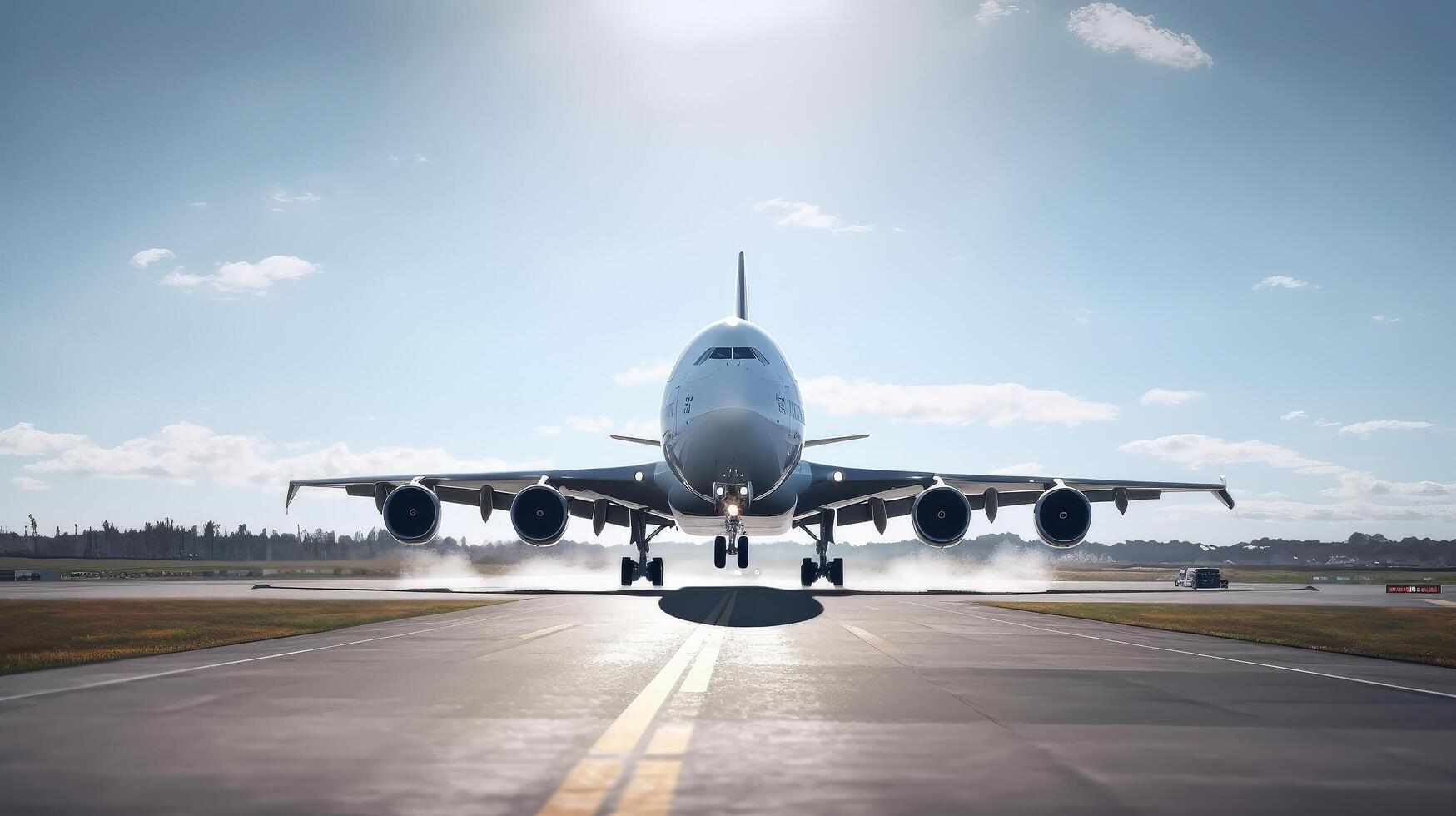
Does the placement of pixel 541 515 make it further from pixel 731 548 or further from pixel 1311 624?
pixel 1311 624

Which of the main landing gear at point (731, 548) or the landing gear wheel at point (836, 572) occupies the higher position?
the main landing gear at point (731, 548)

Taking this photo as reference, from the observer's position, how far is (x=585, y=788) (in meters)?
4.81

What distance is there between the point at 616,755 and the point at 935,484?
23862mm

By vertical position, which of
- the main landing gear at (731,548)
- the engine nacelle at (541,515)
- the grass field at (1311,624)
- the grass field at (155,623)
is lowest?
the grass field at (1311,624)

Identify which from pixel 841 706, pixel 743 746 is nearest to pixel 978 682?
pixel 841 706

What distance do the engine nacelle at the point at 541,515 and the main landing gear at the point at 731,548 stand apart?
169 inches

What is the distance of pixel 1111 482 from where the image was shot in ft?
99.6

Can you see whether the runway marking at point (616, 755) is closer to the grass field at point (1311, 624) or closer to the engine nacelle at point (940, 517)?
the grass field at point (1311, 624)

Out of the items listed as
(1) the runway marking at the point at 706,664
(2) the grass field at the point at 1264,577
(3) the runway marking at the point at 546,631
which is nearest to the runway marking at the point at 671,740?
(1) the runway marking at the point at 706,664

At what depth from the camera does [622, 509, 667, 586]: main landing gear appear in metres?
33.8

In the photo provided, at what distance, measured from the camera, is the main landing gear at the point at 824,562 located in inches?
1342

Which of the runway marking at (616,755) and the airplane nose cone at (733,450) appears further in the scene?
the airplane nose cone at (733,450)

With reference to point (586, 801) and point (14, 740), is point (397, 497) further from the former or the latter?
point (586, 801)

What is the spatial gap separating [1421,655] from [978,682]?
8.80m
